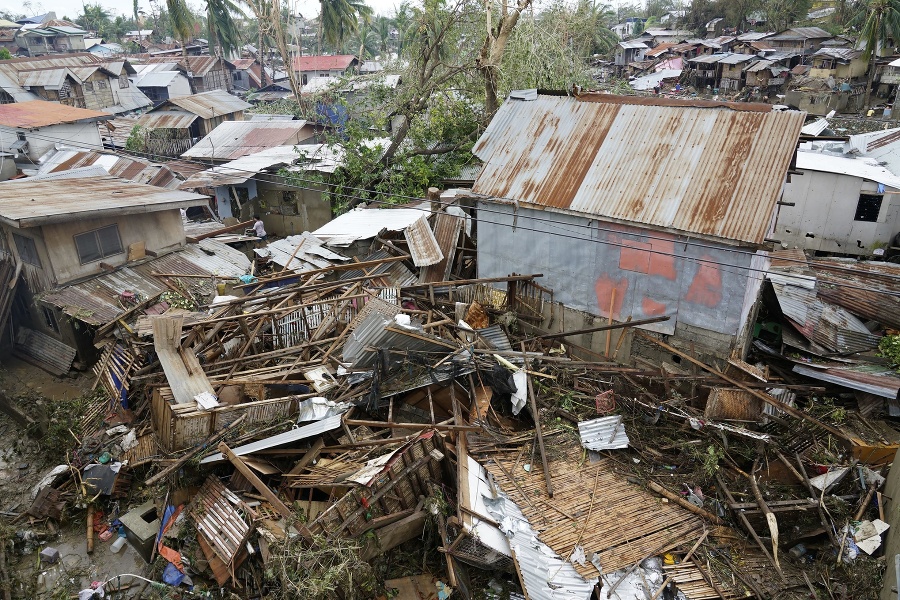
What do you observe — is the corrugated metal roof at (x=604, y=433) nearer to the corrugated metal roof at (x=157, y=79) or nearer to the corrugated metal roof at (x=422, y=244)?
the corrugated metal roof at (x=422, y=244)

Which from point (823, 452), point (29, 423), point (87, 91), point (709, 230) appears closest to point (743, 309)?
point (709, 230)

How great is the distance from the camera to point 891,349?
12.1 metres

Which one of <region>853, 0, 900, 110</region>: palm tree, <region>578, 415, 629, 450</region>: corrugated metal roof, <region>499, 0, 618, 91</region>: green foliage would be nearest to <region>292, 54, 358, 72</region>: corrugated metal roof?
<region>499, 0, 618, 91</region>: green foliage

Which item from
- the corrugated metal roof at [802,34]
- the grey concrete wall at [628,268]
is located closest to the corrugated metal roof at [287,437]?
the grey concrete wall at [628,268]

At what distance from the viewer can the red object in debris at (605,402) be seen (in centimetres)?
1064

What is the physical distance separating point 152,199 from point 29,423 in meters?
6.73

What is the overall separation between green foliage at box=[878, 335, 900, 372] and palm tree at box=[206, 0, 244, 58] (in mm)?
46619

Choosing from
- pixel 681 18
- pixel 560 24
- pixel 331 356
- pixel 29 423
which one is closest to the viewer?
pixel 331 356

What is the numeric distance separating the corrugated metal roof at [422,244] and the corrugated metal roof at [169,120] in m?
24.5

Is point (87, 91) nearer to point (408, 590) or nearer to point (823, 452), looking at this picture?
point (408, 590)

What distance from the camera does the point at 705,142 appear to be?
11.7 metres

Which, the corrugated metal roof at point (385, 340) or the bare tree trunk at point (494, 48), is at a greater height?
the bare tree trunk at point (494, 48)

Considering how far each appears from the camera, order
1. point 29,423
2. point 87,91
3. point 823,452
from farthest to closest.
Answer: point 87,91 → point 29,423 → point 823,452

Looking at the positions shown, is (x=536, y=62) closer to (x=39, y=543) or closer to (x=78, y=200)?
Result: (x=78, y=200)
